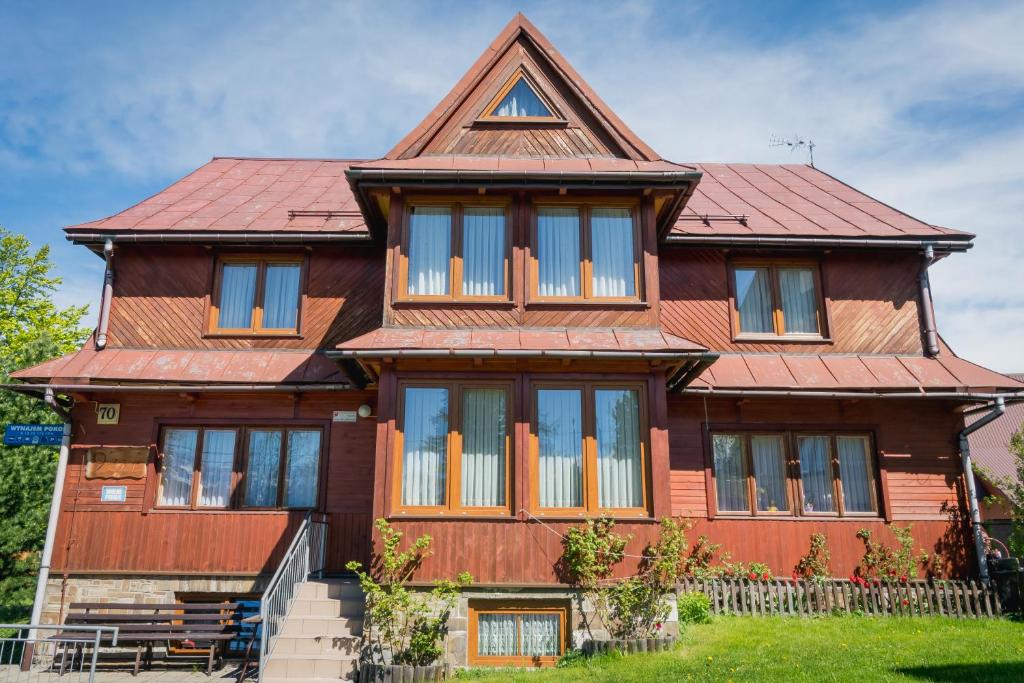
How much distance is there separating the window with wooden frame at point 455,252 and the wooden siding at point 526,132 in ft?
4.22

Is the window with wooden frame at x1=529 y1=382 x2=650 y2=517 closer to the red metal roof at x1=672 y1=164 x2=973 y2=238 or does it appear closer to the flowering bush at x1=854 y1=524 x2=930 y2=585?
the red metal roof at x1=672 y1=164 x2=973 y2=238

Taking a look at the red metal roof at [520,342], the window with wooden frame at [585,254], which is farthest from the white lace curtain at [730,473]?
the window with wooden frame at [585,254]

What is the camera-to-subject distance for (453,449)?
12.0 m

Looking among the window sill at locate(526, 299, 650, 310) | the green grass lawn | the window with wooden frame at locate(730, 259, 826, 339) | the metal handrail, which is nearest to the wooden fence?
the green grass lawn

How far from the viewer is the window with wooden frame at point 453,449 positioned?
38.8ft

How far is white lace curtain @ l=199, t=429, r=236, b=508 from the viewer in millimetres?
14398

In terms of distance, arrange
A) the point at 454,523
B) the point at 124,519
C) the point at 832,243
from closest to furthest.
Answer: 1. the point at 454,523
2. the point at 124,519
3. the point at 832,243

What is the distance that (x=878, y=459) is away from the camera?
14.6 meters

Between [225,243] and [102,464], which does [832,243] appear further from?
[102,464]

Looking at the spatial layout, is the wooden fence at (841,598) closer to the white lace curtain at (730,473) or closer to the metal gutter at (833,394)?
the white lace curtain at (730,473)

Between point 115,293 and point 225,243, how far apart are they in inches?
97.5

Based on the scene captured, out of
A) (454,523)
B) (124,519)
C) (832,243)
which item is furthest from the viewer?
(832,243)

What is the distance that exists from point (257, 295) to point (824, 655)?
478 inches

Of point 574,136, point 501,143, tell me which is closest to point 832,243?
point 574,136
